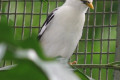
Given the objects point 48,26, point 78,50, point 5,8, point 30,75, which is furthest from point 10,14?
point 30,75

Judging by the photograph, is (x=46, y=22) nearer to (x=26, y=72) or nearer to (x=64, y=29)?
(x=64, y=29)

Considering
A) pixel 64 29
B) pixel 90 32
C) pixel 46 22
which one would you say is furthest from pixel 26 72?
pixel 90 32

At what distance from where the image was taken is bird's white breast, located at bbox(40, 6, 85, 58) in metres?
2.06

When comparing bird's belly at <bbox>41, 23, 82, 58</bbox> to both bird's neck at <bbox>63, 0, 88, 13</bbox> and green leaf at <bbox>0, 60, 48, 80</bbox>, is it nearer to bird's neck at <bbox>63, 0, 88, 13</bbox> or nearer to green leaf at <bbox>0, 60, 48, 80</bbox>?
bird's neck at <bbox>63, 0, 88, 13</bbox>

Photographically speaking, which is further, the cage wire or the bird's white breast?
the cage wire

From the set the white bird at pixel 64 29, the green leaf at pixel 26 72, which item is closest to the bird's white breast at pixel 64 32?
the white bird at pixel 64 29

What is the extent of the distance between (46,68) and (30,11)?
2.23m

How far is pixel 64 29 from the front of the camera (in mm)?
2055

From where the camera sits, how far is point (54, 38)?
2135mm

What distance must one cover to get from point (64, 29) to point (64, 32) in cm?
2

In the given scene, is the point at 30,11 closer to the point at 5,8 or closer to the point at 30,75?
the point at 5,8

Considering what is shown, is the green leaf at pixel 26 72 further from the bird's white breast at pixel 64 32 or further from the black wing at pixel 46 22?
the black wing at pixel 46 22

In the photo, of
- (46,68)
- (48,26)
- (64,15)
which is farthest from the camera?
(48,26)

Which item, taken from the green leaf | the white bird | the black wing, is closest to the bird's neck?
the white bird
